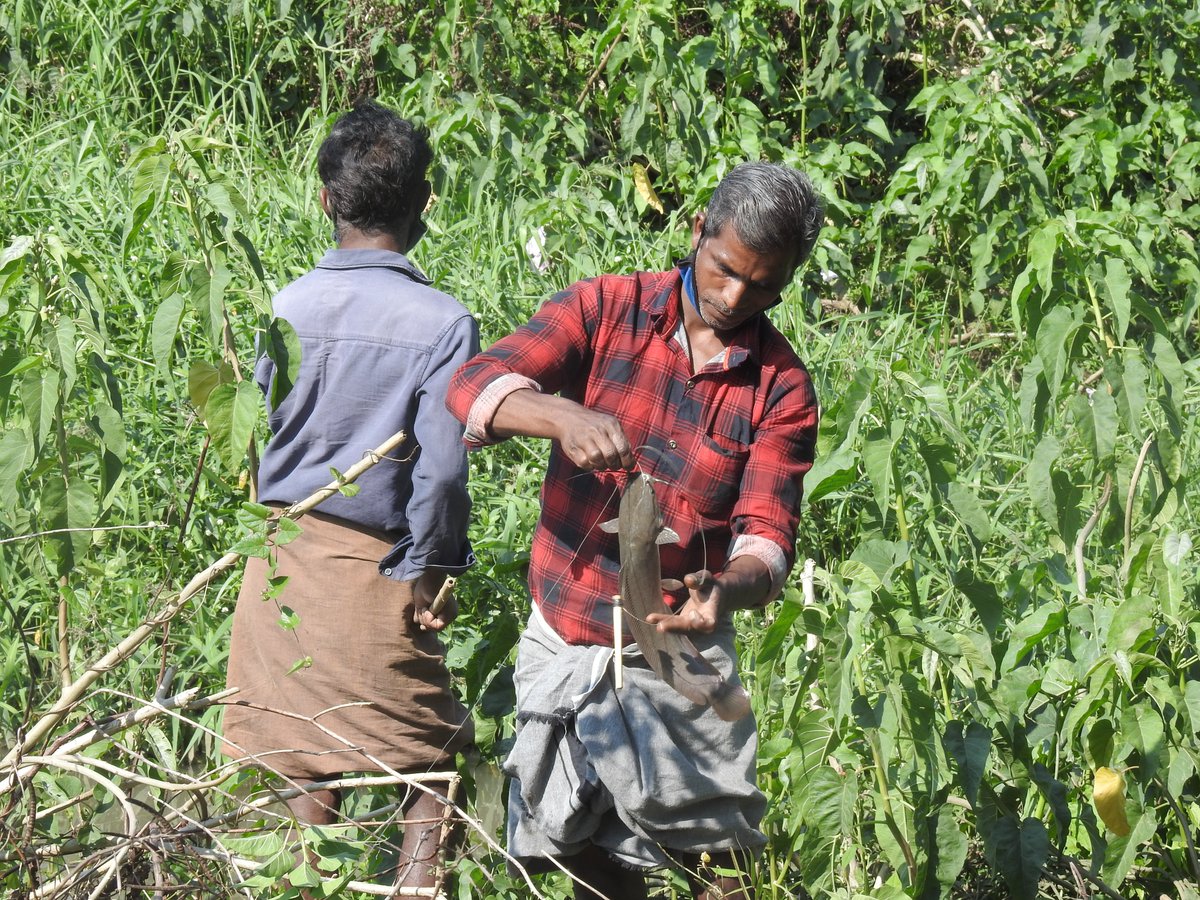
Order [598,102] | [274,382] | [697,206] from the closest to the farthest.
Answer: [274,382] < [697,206] < [598,102]

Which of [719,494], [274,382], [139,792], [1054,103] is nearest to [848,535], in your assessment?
[719,494]

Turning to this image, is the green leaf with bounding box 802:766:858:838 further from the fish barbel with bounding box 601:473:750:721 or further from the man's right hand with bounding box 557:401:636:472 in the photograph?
the man's right hand with bounding box 557:401:636:472

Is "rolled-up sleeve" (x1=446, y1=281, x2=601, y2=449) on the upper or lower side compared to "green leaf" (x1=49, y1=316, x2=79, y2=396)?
lower

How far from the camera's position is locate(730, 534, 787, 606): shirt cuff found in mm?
2389

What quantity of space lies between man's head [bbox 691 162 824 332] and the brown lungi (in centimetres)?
88

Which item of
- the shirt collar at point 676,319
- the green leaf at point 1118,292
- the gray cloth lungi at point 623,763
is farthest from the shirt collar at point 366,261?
the green leaf at point 1118,292

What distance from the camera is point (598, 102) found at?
19.9ft

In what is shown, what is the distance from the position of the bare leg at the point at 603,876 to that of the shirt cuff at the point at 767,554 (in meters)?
0.65

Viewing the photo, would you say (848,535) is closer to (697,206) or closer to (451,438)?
(697,206)

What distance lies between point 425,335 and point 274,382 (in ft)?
2.11

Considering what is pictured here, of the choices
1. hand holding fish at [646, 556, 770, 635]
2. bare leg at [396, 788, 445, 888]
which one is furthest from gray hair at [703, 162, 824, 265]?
bare leg at [396, 788, 445, 888]

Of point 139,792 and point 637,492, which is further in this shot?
point 139,792

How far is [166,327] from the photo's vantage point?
2.03 meters

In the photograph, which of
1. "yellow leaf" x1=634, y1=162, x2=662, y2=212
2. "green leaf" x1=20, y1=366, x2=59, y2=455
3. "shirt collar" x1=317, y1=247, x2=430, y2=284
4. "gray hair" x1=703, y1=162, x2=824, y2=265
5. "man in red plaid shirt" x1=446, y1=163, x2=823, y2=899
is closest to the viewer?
"green leaf" x1=20, y1=366, x2=59, y2=455
